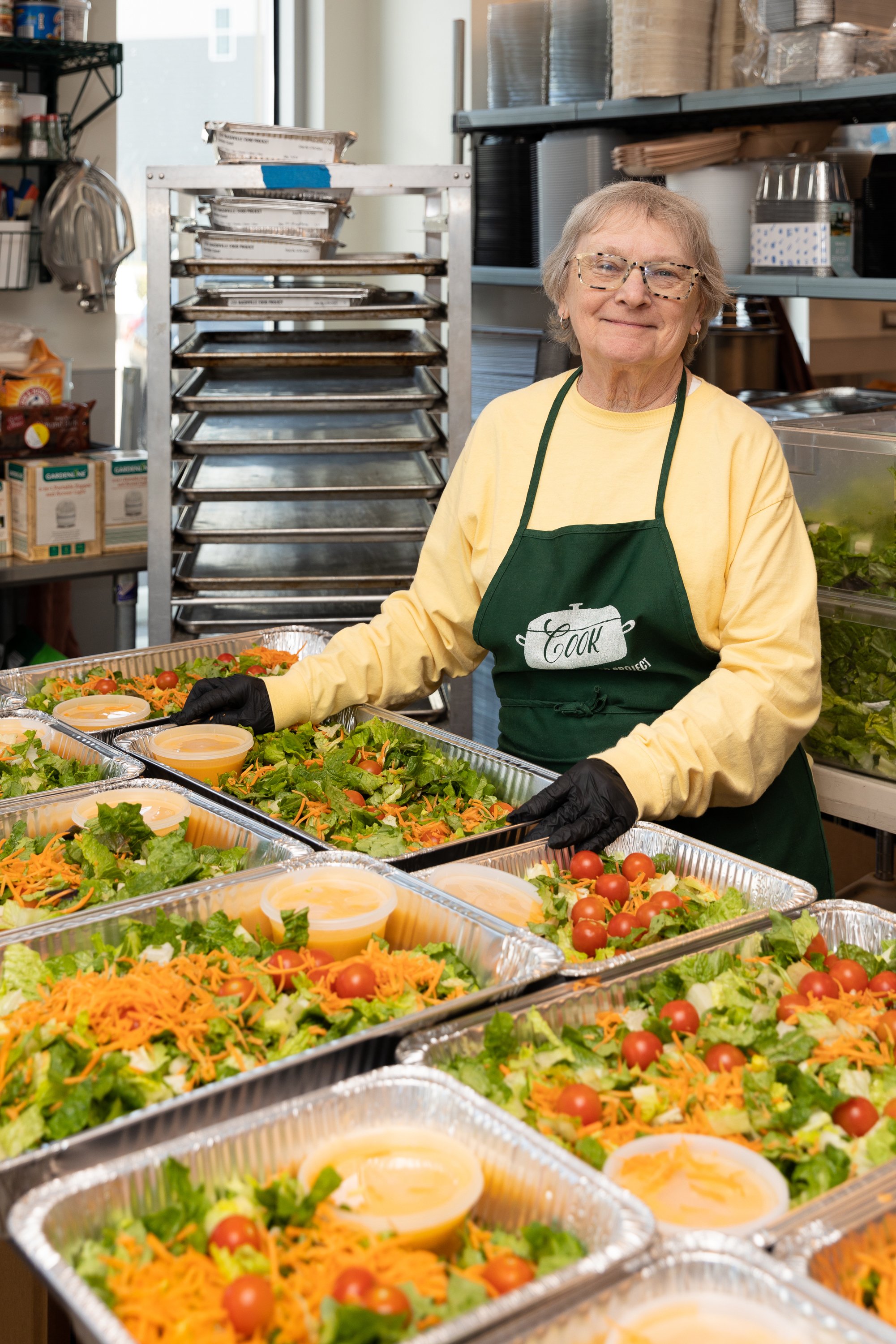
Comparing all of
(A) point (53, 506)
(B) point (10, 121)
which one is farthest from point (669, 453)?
(B) point (10, 121)

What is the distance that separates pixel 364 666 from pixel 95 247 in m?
2.62

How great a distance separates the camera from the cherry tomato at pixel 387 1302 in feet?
3.55

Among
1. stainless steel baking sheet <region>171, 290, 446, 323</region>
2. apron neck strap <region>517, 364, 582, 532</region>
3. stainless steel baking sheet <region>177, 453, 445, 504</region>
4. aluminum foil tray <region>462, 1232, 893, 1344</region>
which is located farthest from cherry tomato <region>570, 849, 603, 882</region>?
stainless steel baking sheet <region>171, 290, 446, 323</region>

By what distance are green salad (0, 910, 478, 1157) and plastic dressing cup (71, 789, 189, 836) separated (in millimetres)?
340

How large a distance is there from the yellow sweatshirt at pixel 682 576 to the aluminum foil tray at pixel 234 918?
0.48 m

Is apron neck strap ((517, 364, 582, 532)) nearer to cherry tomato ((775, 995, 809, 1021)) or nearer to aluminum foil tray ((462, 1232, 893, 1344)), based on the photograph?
cherry tomato ((775, 995, 809, 1021))

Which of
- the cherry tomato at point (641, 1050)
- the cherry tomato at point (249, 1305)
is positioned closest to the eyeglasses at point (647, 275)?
the cherry tomato at point (641, 1050)

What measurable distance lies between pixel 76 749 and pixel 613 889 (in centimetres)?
110

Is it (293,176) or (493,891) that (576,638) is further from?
(293,176)

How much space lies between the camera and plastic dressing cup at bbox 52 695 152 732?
104 inches

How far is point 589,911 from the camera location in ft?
6.22

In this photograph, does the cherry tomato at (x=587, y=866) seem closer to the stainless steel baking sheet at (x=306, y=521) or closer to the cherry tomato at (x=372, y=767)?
the cherry tomato at (x=372, y=767)

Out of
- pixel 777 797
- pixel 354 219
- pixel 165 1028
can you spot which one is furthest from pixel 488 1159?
pixel 354 219

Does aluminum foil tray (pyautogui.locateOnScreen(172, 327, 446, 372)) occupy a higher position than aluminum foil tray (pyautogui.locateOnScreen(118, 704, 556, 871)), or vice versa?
aluminum foil tray (pyautogui.locateOnScreen(172, 327, 446, 372))
